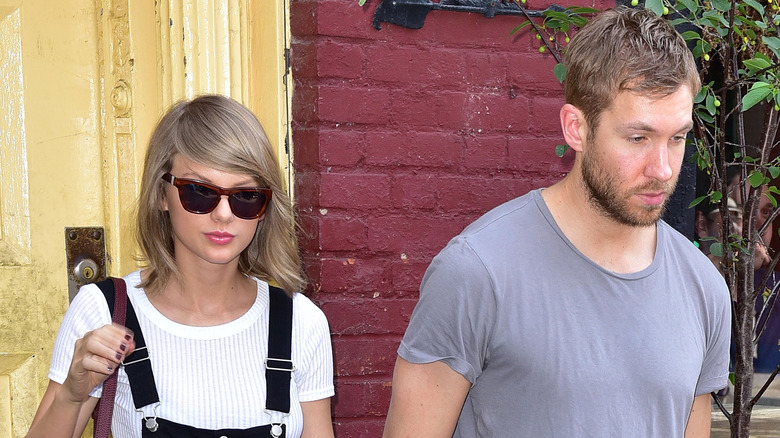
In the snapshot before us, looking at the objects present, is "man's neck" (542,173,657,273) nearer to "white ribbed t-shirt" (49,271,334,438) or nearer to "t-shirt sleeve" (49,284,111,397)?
"white ribbed t-shirt" (49,271,334,438)

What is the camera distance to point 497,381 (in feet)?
5.46

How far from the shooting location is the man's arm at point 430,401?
1676mm

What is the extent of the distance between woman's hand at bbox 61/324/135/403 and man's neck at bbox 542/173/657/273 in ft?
3.00

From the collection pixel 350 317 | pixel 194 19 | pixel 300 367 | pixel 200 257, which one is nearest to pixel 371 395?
pixel 350 317

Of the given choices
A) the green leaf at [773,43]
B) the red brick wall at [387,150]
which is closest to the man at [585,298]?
the green leaf at [773,43]

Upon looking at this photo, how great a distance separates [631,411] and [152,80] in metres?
1.81

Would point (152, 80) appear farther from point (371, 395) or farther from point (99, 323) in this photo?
point (371, 395)

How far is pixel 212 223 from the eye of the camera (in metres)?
1.94

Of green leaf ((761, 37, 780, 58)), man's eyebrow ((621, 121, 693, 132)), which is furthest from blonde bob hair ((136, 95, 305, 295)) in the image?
green leaf ((761, 37, 780, 58))

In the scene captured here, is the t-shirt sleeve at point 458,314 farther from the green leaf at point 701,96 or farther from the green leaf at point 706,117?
the green leaf at point 706,117

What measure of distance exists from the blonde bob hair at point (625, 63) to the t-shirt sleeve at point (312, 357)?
2.65 feet

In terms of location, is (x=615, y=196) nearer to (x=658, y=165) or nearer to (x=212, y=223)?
(x=658, y=165)

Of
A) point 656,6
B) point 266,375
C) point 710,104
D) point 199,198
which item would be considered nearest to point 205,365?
point 266,375

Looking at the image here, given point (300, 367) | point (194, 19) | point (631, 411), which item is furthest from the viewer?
point (194, 19)
